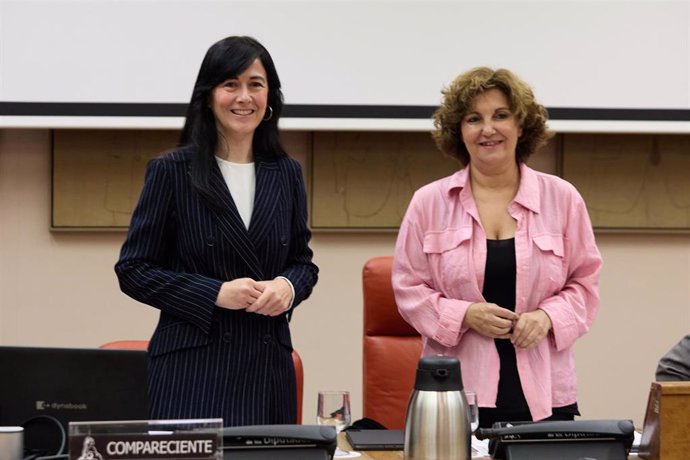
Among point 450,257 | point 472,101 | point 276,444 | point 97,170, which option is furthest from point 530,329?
point 97,170

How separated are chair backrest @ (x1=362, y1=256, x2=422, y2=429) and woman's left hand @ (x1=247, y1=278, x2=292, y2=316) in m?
0.67

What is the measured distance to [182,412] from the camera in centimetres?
216

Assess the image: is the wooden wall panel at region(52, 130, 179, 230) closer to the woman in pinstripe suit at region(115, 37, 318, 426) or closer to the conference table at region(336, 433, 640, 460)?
the woman in pinstripe suit at region(115, 37, 318, 426)

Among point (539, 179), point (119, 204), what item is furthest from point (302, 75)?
point (539, 179)

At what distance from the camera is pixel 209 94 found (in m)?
2.30

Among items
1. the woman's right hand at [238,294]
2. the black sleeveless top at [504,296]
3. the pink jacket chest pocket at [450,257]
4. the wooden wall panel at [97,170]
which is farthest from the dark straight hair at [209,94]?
the wooden wall panel at [97,170]

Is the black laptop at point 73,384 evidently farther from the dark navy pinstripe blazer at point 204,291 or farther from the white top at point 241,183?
the white top at point 241,183

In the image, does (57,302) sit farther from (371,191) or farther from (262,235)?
(262,235)

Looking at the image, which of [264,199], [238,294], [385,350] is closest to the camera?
[238,294]

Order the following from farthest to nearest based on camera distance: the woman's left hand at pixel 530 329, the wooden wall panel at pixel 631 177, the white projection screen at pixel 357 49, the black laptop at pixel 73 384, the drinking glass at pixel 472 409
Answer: the wooden wall panel at pixel 631 177 < the white projection screen at pixel 357 49 < the woman's left hand at pixel 530 329 < the drinking glass at pixel 472 409 < the black laptop at pixel 73 384

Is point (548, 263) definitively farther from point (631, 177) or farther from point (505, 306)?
point (631, 177)

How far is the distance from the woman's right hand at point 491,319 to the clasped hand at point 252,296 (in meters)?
0.51

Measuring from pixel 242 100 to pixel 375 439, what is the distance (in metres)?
0.83

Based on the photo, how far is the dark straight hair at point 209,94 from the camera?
7.34 feet
